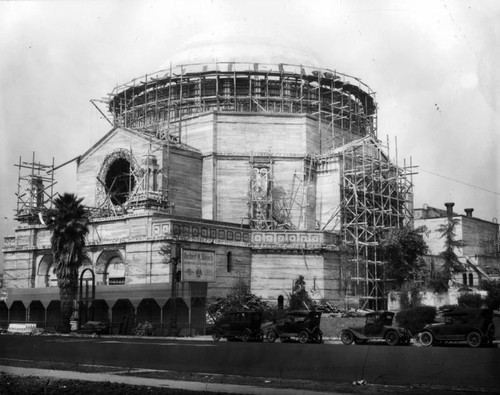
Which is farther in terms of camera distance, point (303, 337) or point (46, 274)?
point (46, 274)

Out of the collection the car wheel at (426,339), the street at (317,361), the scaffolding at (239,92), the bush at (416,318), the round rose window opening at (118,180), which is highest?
the scaffolding at (239,92)

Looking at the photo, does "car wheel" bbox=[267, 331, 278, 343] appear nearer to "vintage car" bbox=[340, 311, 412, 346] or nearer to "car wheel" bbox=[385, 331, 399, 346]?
"vintage car" bbox=[340, 311, 412, 346]

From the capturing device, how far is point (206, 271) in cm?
5184

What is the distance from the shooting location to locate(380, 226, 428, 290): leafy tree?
6078cm

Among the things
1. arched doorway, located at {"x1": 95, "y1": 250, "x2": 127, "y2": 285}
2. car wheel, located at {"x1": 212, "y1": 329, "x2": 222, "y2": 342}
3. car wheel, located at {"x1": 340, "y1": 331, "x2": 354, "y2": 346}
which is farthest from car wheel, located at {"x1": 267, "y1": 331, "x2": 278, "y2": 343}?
arched doorway, located at {"x1": 95, "y1": 250, "x2": 127, "y2": 285}

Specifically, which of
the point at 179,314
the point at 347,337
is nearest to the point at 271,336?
the point at 347,337

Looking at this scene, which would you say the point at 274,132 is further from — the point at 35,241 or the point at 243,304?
the point at 35,241

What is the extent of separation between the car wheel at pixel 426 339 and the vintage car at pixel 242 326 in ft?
29.9

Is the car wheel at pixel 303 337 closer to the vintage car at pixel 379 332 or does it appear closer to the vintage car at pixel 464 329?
the vintage car at pixel 379 332

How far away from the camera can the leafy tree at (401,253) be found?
2393 inches

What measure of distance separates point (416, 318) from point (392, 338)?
10.0 meters

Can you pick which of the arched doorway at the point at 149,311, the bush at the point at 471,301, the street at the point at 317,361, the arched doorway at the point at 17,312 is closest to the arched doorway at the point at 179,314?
the arched doorway at the point at 149,311

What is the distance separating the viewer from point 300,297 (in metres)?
55.3

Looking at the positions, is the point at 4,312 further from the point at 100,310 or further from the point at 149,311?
the point at 149,311
